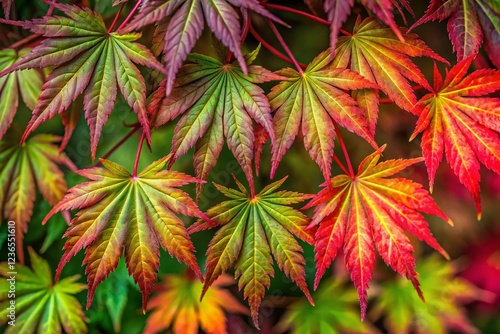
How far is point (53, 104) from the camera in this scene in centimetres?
64

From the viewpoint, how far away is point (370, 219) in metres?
0.68

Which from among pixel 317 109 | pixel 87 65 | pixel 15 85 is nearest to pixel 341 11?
pixel 317 109

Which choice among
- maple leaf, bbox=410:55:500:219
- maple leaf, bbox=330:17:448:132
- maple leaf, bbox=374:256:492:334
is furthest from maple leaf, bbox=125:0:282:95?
maple leaf, bbox=374:256:492:334

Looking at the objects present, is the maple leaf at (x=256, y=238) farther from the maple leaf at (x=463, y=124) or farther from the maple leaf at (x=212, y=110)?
the maple leaf at (x=463, y=124)

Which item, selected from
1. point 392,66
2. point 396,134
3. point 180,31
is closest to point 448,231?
point 396,134

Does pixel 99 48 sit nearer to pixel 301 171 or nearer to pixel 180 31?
pixel 180 31

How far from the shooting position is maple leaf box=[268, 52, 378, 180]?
628 mm

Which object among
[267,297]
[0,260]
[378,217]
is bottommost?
[267,297]

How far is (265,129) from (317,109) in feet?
0.26

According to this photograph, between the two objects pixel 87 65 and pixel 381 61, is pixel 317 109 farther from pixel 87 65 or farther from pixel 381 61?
pixel 87 65

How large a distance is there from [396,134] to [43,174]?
0.71 meters

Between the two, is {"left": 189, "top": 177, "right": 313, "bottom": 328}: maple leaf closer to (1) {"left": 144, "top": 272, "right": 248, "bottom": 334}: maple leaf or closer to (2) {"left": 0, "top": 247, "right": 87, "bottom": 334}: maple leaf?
(1) {"left": 144, "top": 272, "right": 248, "bottom": 334}: maple leaf

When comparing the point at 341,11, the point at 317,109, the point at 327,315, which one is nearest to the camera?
the point at 341,11

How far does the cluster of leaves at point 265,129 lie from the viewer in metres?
0.64
